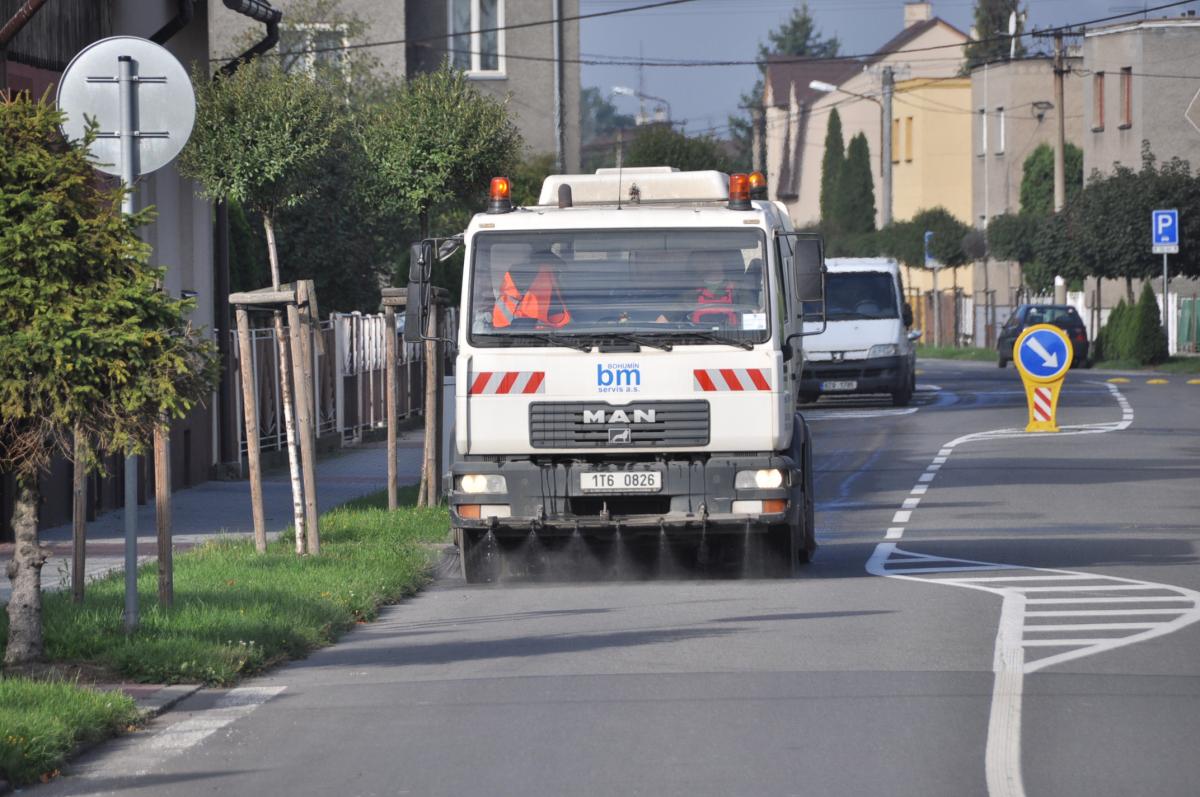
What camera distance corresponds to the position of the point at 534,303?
41.2ft

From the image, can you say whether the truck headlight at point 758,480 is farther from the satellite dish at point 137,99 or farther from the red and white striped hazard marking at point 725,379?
the satellite dish at point 137,99

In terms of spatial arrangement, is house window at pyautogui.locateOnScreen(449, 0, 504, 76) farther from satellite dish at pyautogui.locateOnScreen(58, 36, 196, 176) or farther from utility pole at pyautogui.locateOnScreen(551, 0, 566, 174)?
satellite dish at pyautogui.locateOnScreen(58, 36, 196, 176)

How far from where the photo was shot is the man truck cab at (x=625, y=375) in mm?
12281

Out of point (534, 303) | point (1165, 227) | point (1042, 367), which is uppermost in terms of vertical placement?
point (1165, 227)

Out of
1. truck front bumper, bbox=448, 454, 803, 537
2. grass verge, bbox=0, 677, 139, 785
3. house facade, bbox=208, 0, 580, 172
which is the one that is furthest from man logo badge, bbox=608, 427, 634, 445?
house facade, bbox=208, 0, 580, 172

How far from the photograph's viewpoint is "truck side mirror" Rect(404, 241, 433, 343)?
41.5 ft

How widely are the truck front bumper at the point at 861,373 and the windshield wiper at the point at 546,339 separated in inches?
756

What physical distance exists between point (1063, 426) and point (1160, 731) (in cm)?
1951

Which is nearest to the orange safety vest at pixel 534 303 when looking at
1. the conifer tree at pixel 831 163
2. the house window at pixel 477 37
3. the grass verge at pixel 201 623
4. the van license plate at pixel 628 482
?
the van license plate at pixel 628 482

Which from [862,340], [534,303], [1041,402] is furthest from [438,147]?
[862,340]

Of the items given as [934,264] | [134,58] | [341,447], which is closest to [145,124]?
[134,58]

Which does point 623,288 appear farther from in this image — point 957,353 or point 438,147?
point 957,353

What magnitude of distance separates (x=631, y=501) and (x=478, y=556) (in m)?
1.22

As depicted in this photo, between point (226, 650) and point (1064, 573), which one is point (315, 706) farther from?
point (1064, 573)
